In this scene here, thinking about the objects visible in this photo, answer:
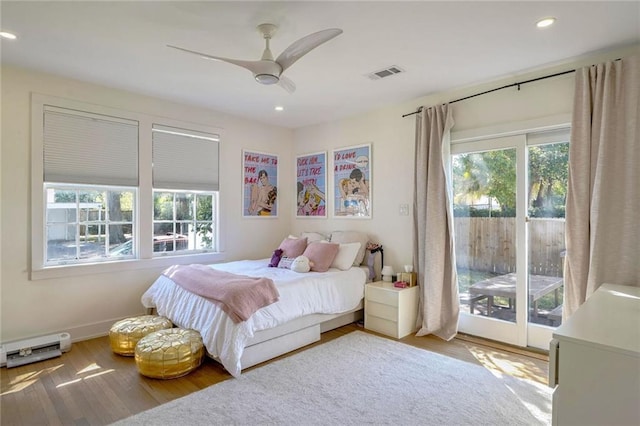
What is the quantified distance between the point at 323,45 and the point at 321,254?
2128 millimetres

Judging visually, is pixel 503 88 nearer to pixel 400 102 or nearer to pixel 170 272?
pixel 400 102

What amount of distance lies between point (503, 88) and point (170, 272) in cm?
380

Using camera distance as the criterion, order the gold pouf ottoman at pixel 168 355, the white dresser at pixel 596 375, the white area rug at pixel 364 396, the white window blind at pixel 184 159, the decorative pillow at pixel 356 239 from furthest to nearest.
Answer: the decorative pillow at pixel 356 239, the white window blind at pixel 184 159, the gold pouf ottoman at pixel 168 355, the white area rug at pixel 364 396, the white dresser at pixel 596 375

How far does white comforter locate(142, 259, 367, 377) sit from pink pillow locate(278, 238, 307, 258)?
31 cm

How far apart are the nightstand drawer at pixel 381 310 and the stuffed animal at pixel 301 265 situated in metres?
0.79

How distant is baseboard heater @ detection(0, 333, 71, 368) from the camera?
279 cm

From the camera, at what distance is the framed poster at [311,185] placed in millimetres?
4867

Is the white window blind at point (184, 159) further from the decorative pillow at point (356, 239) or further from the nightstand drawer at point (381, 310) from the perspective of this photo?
the nightstand drawer at point (381, 310)

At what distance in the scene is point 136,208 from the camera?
382 cm

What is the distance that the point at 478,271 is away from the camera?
3.52m

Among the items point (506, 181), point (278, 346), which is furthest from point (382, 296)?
point (506, 181)

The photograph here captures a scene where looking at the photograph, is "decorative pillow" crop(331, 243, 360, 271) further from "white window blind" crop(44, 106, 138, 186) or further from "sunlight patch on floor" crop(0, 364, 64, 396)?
"sunlight patch on floor" crop(0, 364, 64, 396)

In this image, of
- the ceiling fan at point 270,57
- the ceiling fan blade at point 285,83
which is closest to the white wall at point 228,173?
the ceiling fan blade at point 285,83

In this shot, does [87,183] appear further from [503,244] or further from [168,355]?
[503,244]
